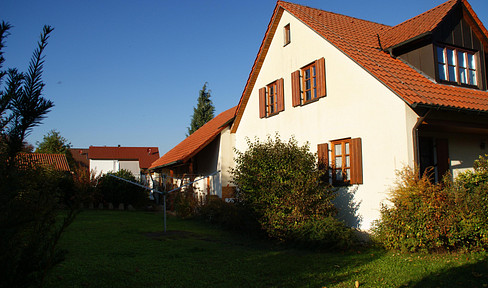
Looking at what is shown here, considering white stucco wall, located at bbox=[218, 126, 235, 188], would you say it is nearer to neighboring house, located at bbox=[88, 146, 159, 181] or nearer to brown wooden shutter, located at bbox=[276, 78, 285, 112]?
brown wooden shutter, located at bbox=[276, 78, 285, 112]

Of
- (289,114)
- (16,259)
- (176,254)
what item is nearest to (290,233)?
(176,254)

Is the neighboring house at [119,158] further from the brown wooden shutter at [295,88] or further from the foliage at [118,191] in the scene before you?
the brown wooden shutter at [295,88]

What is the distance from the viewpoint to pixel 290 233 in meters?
9.63

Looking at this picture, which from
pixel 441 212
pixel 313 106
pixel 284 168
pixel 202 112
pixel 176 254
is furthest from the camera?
pixel 202 112

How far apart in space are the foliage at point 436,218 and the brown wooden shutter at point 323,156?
3.66 meters

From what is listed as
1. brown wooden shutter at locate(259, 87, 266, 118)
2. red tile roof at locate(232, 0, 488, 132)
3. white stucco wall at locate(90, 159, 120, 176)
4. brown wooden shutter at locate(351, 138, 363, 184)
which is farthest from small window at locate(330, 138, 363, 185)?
white stucco wall at locate(90, 159, 120, 176)

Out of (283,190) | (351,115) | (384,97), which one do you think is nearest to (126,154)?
(351,115)

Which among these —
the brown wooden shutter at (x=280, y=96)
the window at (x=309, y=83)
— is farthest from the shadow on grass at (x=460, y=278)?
the brown wooden shutter at (x=280, y=96)

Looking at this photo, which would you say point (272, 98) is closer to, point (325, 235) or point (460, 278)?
point (325, 235)

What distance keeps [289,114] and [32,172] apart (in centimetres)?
1224

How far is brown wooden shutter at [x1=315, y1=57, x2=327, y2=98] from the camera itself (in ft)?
41.9

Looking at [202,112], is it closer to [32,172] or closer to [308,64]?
[308,64]

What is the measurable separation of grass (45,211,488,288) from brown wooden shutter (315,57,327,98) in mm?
5238

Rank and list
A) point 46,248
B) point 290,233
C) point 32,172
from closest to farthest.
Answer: point 46,248 → point 32,172 → point 290,233
